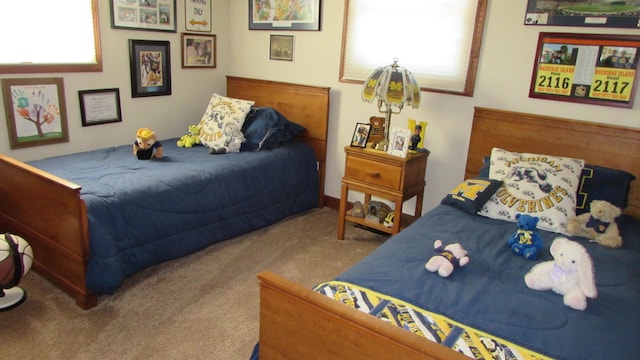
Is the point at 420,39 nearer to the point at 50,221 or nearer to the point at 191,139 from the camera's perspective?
the point at 191,139

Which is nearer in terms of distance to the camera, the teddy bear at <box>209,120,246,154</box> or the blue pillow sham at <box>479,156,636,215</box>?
the blue pillow sham at <box>479,156,636,215</box>

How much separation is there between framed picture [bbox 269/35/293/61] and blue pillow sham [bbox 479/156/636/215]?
238 centimetres

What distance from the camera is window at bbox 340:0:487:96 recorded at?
116 inches

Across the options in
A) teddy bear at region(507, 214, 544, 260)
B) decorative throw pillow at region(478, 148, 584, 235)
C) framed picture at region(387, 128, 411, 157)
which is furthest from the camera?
framed picture at region(387, 128, 411, 157)

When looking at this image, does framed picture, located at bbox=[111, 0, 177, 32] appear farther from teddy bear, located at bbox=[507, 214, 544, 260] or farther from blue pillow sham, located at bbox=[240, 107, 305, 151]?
teddy bear, located at bbox=[507, 214, 544, 260]

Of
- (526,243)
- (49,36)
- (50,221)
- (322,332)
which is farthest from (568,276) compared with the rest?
(49,36)

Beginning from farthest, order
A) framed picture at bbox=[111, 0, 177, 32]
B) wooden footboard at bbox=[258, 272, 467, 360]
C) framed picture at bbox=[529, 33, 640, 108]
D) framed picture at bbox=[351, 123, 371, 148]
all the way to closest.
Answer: framed picture at bbox=[111, 0, 177, 32]
framed picture at bbox=[351, 123, 371, 148]
framed picture at bbox=[529, 33, 640, 108]
wooden footboard at bbox=[258, 272, 467, 360]

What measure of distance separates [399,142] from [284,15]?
1607 millimetres

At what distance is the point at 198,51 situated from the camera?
3.88 meters

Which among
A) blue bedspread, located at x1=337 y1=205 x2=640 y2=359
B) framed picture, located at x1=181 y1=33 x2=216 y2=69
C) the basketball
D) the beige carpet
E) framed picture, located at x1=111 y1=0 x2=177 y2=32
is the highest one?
framed picture, located at x1=111 y1=0 x2=177 y2=32

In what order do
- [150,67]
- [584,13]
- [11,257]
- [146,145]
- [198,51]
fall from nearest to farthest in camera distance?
[11,257], [584,13], [146,145], [150,67], [198,51]

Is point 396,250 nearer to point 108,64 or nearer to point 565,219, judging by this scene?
point 565,219

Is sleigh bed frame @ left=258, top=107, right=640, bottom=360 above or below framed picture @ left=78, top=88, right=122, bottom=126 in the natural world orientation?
below

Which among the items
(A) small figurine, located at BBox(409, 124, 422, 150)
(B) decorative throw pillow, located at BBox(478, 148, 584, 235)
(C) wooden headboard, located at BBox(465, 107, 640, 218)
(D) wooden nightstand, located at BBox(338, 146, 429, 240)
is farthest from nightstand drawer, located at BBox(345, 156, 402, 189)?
(B) decorative throw pillow, located at BBox(478, 148, 584, 235)
